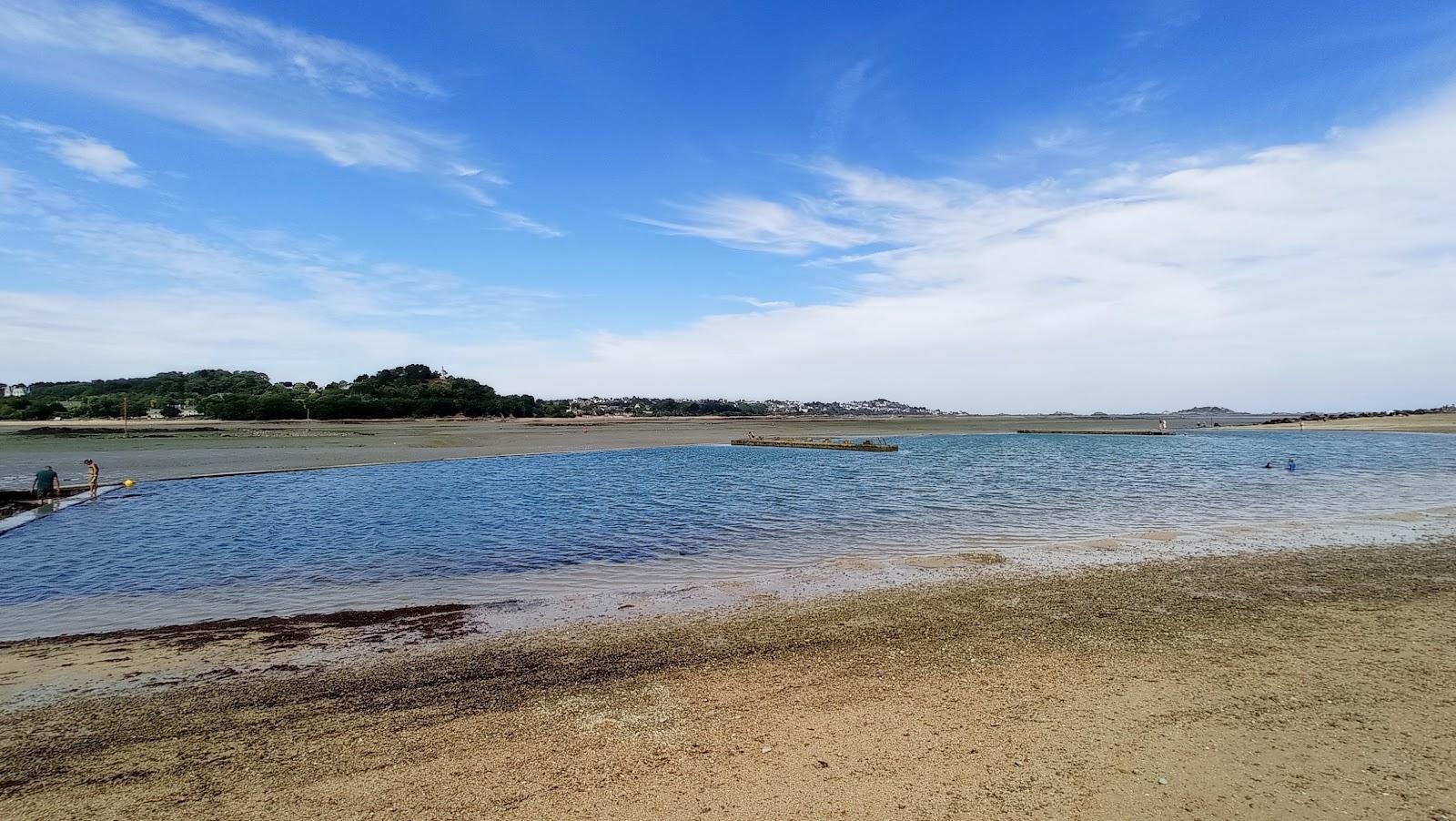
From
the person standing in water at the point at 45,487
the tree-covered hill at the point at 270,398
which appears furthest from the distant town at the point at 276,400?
the person standing in water at the point at 45,487

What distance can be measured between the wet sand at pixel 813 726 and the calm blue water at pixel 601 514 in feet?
16.9

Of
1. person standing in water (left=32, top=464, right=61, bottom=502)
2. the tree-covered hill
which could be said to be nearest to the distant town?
the tree-covered hill

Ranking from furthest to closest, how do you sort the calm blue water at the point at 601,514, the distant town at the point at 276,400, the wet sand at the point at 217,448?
the distant town at the point at 276,400
the wet sand at the point at 217,448
the calm blue water at the point at 601,514

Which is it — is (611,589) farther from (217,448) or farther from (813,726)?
(217,448)

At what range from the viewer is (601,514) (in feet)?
→ 65.7

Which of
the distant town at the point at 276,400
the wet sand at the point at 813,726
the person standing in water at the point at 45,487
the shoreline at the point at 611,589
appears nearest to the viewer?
the wet sand at the point at 813,726

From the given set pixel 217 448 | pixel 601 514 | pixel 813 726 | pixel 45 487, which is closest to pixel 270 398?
pixel 217 448

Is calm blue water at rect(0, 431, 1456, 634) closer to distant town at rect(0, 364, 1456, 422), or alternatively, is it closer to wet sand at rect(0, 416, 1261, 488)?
wet sand at rect(0, 416, 1261, 488)

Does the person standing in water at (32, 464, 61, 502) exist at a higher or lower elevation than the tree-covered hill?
lower

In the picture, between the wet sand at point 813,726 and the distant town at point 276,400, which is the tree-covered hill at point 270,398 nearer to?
the distant town at point 276,400

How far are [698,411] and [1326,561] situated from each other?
16820cm

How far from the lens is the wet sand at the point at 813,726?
4.36 metres

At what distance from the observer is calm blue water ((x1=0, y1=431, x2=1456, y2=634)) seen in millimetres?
13383

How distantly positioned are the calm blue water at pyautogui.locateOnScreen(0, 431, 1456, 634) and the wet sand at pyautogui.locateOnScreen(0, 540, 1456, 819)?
5153 millimetres
